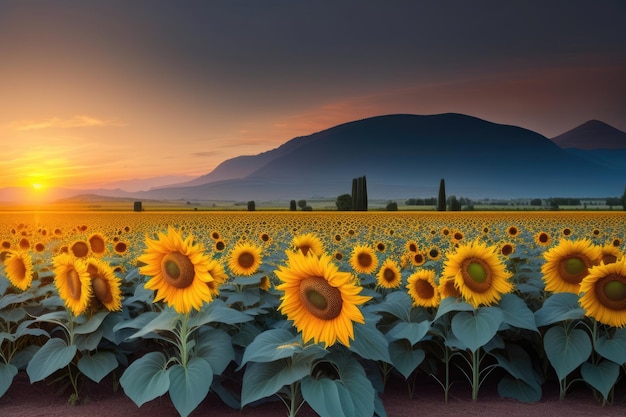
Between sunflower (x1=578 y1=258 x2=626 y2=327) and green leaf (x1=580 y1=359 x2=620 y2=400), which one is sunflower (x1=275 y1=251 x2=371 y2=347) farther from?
green leaf (x1=580 y1=359 x2=620 y2=400)

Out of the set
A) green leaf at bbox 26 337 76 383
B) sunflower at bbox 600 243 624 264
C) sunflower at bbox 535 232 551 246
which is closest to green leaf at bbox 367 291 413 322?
sunflower at bbox 600 243 624 264

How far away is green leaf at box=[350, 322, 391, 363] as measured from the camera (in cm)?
456

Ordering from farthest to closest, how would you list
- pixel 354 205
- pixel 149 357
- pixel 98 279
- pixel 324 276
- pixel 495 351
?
pixel 354 205
pixel 495 351
pixel 98 279
pixel 149 357
pixel 324 276

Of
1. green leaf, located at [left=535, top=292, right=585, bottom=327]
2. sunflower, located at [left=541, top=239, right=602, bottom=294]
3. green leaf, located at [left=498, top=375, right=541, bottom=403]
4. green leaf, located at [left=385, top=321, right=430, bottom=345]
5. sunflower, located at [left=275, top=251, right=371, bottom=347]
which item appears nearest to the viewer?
sunflower, located at [left=275, top=251, right=371, bottom=347]

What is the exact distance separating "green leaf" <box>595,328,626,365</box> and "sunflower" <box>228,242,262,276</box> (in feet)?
12.4

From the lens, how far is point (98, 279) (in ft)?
19.0

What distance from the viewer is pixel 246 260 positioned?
728 cm

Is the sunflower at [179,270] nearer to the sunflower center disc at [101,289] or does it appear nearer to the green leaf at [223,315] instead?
the green leaf at [223,315]

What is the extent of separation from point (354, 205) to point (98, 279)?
5384 cm

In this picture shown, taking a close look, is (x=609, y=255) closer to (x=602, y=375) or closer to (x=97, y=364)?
(x=602, y=375)

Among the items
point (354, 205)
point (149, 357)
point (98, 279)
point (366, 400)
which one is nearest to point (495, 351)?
point (366, 400)

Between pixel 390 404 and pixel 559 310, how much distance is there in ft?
6.12

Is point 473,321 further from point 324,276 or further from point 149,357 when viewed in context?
point 149,357

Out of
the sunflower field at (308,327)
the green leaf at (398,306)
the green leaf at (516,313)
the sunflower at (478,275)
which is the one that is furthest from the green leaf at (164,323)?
the green leaf at (516,313)
